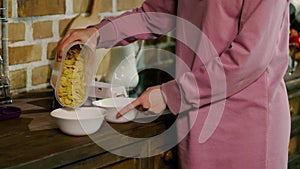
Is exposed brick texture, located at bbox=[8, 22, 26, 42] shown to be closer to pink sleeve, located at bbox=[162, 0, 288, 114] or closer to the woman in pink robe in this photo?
the woman in pink robe

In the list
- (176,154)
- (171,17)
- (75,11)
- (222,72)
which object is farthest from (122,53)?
(222,72)

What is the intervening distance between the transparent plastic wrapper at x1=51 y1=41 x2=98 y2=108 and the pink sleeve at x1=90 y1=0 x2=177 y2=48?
137 millimetres

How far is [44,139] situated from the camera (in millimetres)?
1363

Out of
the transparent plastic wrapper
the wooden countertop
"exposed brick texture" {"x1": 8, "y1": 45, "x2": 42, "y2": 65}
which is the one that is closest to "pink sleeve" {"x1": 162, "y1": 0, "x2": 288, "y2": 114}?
the wooden countertop

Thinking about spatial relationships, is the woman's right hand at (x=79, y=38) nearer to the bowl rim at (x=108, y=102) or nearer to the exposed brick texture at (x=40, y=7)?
the bowl rim at (x=108, y=102)

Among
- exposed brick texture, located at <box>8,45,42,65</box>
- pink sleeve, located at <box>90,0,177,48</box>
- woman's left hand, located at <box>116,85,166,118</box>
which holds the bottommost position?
woman's left hand, located at <box>116,85,166,118</box>

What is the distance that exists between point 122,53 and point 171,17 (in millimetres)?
352

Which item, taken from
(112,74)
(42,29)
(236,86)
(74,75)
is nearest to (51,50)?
(42,29)

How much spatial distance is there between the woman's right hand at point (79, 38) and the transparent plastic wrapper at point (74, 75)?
0.11 ft

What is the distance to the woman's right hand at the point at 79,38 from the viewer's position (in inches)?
61.5

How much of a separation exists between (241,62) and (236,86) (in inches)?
3.3

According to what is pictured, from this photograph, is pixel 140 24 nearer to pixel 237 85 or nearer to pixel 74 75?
pixel 74 75

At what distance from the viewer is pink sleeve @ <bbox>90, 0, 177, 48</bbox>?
1.69 metres

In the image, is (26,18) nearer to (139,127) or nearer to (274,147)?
(139,127)
